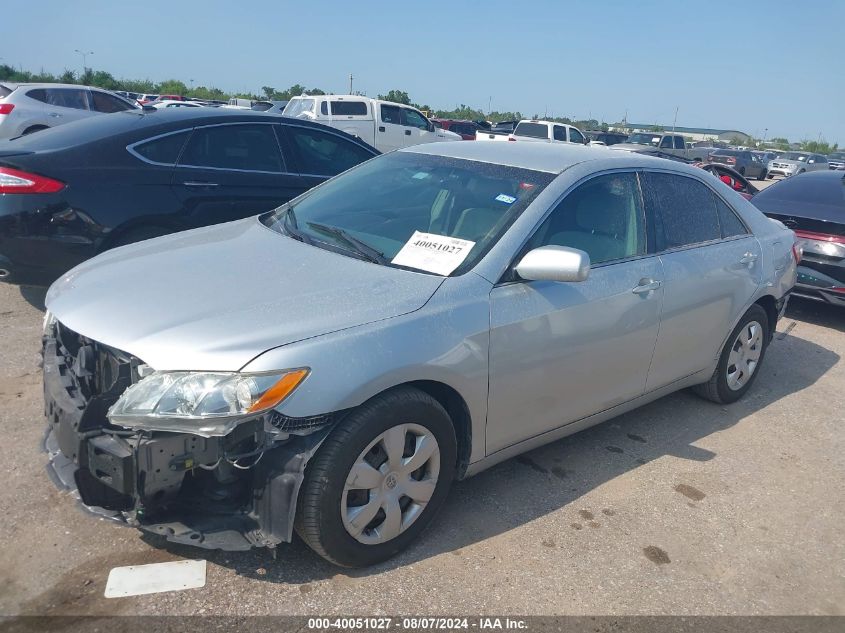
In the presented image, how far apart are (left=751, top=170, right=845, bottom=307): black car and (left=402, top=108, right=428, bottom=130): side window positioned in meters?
13.8

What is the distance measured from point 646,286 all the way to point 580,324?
23.2 inches

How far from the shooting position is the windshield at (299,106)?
2016cm

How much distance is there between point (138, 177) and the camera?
17.3ft

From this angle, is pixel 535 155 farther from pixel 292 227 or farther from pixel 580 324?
pixel 292 227

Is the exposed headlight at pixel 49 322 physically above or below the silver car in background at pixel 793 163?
above

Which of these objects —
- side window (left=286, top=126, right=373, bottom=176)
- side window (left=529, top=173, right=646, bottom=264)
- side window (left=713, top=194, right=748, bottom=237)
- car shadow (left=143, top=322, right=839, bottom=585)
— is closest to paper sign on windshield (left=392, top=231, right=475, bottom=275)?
side window (left=529, top=173, right=646, bottom=264)

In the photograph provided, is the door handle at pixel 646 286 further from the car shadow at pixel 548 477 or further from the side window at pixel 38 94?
the side window at pixel 38 94

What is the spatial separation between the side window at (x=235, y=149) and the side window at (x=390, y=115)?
46.9 ft

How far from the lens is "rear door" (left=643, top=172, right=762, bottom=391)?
13.3 ft

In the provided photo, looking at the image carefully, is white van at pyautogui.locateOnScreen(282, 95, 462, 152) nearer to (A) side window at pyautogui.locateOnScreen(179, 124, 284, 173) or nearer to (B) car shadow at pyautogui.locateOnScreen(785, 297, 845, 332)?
(B) car shadow at pyautogui.locateOnScreen(785, 297, 845, 332)

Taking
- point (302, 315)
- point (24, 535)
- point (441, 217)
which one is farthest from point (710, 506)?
point (24, 535)

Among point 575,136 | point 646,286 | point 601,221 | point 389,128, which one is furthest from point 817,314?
point 575,136

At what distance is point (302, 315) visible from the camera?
8.89 feet

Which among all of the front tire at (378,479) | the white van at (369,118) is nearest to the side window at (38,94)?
the white van at (369,118)
